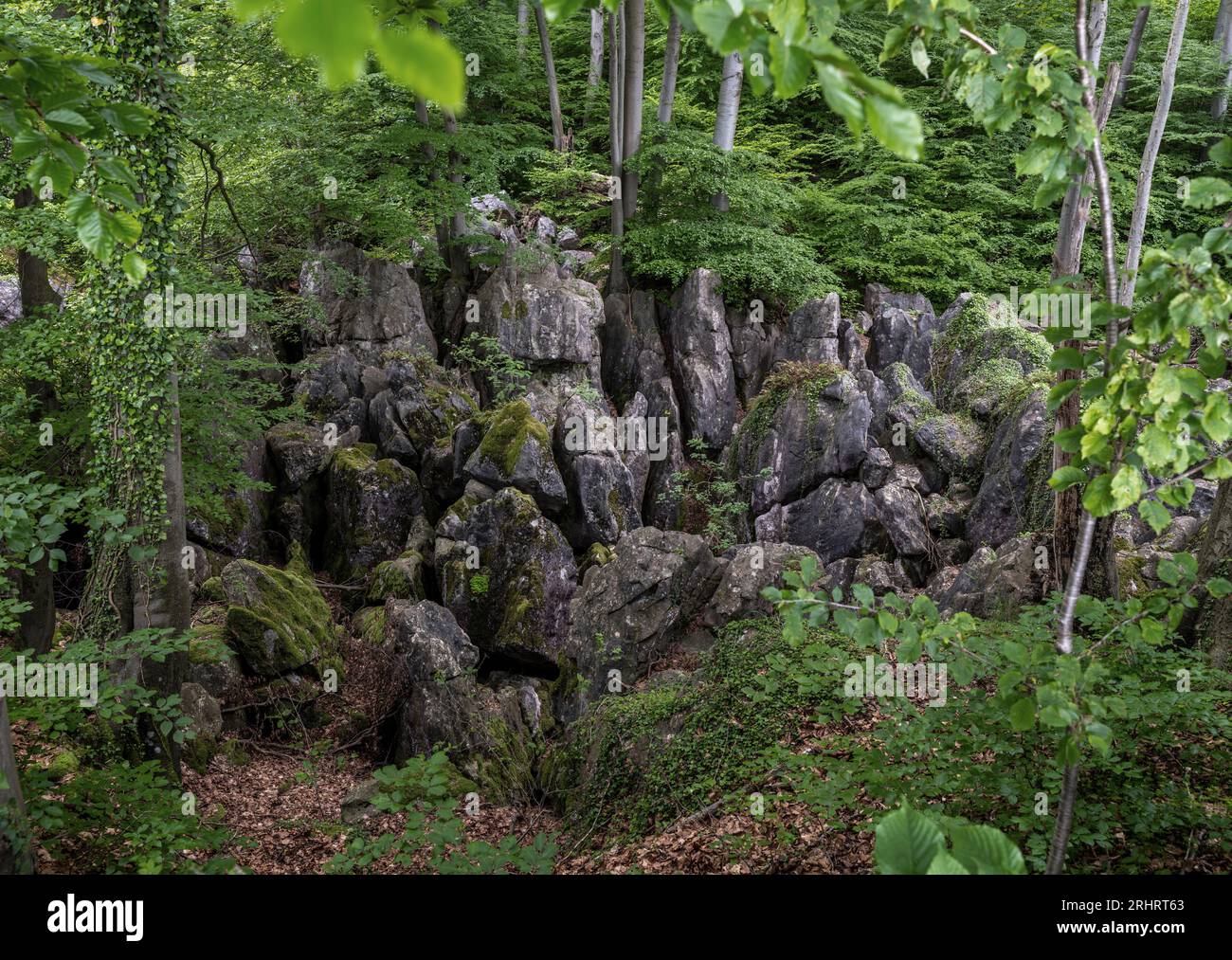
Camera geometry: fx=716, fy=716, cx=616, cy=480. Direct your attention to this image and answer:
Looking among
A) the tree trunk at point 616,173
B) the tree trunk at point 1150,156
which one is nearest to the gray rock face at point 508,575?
the tree trunk at point 616,173

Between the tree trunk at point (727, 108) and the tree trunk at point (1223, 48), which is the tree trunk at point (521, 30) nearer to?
the tree trunk at point (727, 108)

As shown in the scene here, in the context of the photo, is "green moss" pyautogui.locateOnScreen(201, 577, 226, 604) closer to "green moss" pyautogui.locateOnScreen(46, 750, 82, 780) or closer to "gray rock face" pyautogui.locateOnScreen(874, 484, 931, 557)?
"green moss" pyautogui.locateOnScreen(46, 750, 82, 780)

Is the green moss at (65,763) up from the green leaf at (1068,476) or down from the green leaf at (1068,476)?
down

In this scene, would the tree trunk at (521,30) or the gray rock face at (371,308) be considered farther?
the tree trunk at (521,30)

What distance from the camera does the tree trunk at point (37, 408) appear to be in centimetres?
728

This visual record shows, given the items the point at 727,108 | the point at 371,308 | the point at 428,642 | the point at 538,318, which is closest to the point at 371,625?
the point at 428,642

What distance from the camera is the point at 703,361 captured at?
47.7 feet

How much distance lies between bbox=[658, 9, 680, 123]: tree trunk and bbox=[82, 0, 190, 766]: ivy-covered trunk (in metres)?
11.0

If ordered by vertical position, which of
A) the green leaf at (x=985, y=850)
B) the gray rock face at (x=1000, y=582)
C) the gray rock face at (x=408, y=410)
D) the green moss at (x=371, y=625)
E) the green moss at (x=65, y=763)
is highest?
the gray rock face at (x=408, y=410)

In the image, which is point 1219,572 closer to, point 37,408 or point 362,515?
point 362,515

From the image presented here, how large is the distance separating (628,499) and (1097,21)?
336 inches

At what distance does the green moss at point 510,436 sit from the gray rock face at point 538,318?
254 centimetres

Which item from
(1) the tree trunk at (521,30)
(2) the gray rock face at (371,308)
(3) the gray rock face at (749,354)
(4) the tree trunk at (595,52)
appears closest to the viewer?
(2) the gray rock face at (371,308)
